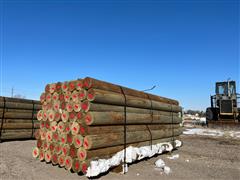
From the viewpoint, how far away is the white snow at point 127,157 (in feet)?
17.7

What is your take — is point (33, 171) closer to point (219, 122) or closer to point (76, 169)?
point (76, 169)

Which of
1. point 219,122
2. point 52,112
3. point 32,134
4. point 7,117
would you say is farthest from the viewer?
point 219,122

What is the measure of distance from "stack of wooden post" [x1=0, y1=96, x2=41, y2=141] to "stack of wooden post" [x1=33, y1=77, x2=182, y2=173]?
5.62 m

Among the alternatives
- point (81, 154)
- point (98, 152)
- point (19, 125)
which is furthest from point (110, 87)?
point (19, 125)

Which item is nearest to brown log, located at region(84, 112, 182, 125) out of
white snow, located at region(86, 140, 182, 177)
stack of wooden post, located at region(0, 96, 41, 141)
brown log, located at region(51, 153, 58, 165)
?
white snow, located at region(86, 140, 182, 177)

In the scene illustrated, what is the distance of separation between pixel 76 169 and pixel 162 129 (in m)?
5.20

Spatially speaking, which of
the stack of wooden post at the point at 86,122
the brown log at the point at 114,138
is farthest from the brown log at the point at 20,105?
the brown log at the point at 114,138

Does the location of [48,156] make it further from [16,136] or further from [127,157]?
[16,136]

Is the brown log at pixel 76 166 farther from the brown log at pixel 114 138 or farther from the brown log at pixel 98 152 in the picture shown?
the brown log at pixel 114 138

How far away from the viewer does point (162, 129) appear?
964 cm

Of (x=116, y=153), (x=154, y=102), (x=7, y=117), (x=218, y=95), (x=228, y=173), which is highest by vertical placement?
(x=218, y=95)

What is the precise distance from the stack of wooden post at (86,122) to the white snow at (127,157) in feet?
0.56

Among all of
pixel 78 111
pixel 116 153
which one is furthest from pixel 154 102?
pixel 78 111

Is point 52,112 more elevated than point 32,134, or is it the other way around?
point 52,112
